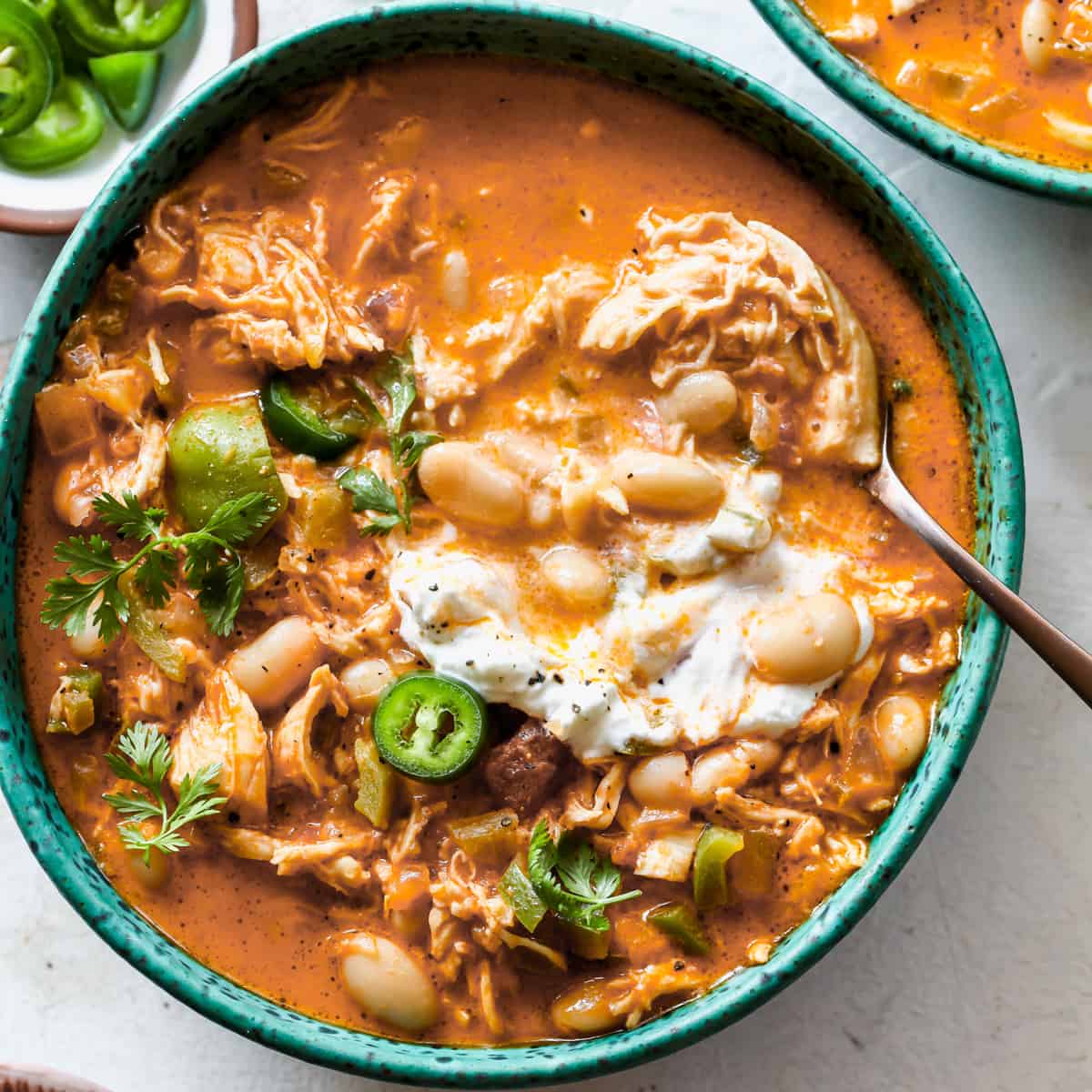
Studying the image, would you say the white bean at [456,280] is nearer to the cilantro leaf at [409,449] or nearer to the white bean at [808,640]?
the cilantro leaf at [409,449]

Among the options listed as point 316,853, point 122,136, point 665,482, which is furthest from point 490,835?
point 122,136

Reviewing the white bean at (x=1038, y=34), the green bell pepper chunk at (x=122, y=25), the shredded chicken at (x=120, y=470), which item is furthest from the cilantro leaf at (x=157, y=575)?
the white bean at (x=1038, y=34)

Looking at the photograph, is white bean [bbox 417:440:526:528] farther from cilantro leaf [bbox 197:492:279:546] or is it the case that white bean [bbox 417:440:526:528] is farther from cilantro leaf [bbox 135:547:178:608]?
cilantro leaf [bbox 135:547:178:608]

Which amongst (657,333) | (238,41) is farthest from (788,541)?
(238,41)

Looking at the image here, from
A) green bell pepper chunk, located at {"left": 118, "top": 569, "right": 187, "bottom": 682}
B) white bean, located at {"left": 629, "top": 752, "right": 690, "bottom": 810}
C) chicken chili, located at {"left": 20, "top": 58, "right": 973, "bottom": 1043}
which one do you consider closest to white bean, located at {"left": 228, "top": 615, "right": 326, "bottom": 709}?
chicken chili, located at {"left": 20, "top": 58, "right": 973, "bottom": 1043}

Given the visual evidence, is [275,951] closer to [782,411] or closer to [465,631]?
[465,631]

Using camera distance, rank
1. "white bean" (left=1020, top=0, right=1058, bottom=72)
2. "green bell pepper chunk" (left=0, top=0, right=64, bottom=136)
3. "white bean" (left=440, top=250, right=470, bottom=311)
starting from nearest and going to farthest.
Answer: "white bean" (left=440, top=250, right=470, bottom=311)
"white bean" (left=1020, top=0, right=1058, bottom=72)
"green bell pepper chunk" (left=0, top=0, right=64, bottom=136)
